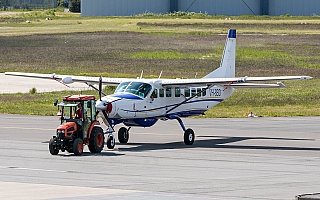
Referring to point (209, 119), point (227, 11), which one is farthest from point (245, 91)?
point (227, 11)

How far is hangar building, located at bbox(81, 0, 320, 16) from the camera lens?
150 m

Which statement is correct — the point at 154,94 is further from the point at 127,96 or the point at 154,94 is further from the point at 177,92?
the point at 127,96

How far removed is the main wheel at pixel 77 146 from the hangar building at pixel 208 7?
12630 centimetres

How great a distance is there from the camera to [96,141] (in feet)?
90.5

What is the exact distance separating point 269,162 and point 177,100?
23.6ft

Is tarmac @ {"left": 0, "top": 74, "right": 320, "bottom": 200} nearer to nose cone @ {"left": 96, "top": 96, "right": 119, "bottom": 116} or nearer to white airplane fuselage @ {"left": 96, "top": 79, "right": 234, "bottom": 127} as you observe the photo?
white airplane fuselage @ {"left": 96, "top": 79, "right": 234, "bottom": 127}

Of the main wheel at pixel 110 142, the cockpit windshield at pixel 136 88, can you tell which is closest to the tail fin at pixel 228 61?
the cockpit windshield at pixel 136 88

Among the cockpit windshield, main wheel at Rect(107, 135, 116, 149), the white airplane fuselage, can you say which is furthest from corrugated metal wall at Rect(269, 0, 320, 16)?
main wheel at Rect(107, 135, 116, 149)

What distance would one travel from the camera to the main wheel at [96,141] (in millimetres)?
27491

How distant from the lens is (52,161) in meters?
25.6

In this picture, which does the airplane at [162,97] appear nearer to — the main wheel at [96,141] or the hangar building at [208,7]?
the main wheel at [96,141]

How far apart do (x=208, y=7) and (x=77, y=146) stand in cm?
12824

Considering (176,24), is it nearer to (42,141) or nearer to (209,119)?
(209,119)

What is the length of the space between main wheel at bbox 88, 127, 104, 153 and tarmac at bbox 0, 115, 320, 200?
0.27m
